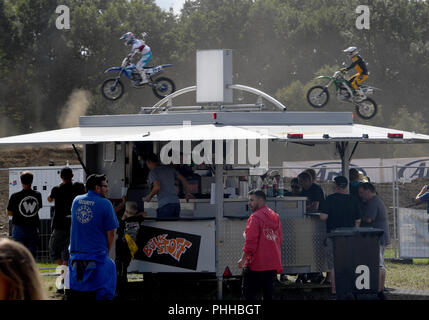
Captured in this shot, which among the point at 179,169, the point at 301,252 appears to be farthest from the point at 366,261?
the point at 179,169

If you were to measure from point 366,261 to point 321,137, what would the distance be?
1.86 meters

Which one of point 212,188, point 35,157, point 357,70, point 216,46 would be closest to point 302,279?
point 212,188

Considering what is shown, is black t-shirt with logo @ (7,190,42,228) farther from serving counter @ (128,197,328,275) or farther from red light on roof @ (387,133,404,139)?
red light on roof @ (387,133,404,139)

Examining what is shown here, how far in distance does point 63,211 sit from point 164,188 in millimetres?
1546

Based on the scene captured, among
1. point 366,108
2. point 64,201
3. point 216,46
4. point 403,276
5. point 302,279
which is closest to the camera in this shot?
point 64,201

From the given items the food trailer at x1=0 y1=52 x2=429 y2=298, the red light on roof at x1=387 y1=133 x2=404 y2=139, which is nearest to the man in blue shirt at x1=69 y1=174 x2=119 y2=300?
the food trailer at x1=0 y1=52 x2=429 y2=298

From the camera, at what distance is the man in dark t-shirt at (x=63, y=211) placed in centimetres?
1124

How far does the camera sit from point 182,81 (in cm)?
5788

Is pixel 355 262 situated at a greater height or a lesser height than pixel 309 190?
Answer: lesser

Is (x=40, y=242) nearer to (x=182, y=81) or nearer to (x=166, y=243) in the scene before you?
(x=166, y=243)

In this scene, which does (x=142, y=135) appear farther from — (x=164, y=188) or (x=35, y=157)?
(x=35, y=157)

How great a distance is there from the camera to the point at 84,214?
767 cm

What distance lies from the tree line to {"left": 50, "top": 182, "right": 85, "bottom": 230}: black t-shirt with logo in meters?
36.6

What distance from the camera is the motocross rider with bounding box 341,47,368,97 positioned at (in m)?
17.9
